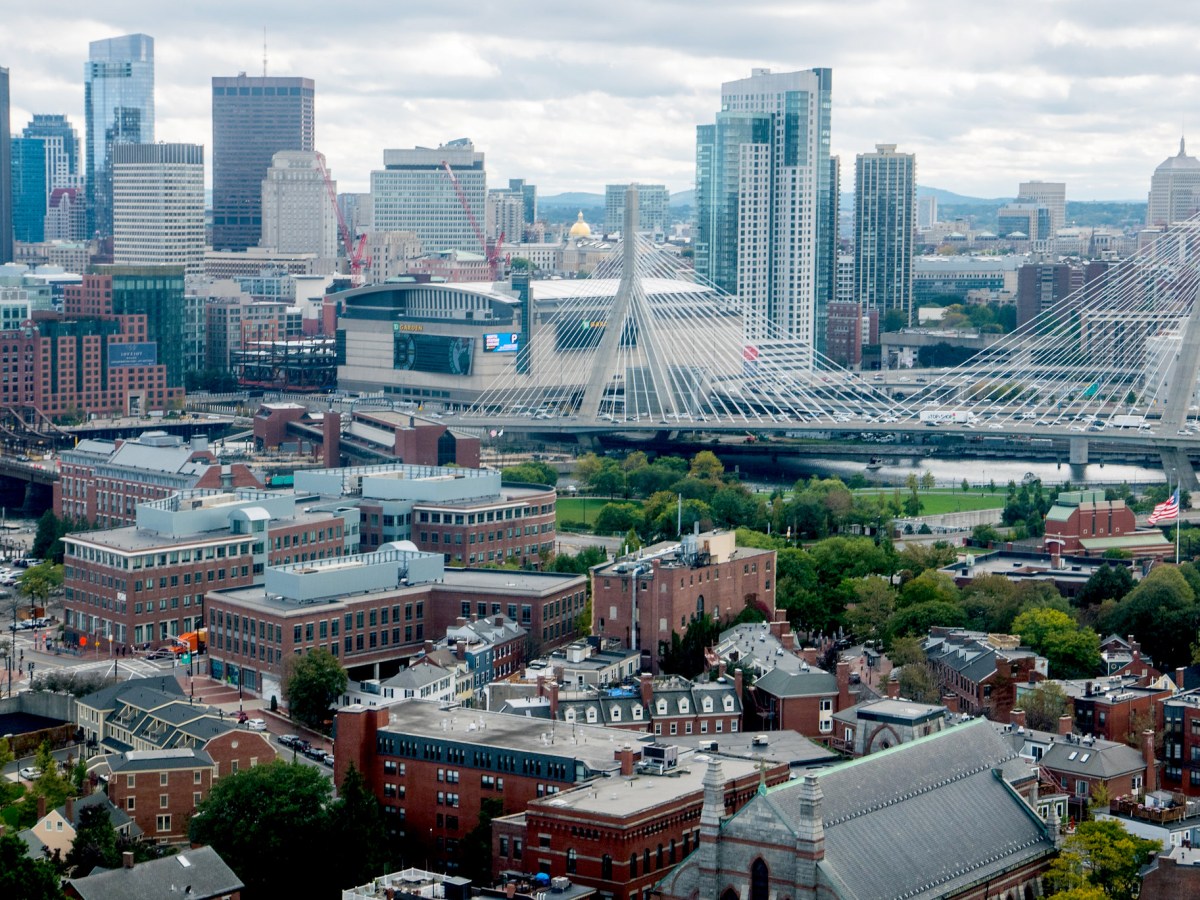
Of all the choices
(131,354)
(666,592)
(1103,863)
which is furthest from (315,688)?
(131,354)

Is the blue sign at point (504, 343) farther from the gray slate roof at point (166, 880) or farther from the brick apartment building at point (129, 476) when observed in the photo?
the gray slate roof at point (166, 880)

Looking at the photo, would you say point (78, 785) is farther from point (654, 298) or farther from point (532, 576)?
point (654, 298)

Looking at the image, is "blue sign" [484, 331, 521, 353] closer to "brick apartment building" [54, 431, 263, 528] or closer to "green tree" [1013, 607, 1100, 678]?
"brick apartment building" [54, 431, 263, 528]

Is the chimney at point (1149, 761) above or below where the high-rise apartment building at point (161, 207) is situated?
below

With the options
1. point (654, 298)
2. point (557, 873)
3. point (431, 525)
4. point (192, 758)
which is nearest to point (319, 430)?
point (654, 298)

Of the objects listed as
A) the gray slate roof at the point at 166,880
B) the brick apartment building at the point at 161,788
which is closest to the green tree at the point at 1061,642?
the brick apartment building at the point at 161,788

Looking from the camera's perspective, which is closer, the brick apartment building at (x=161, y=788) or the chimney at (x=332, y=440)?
the brick apartment building at (x=161, y=788)
